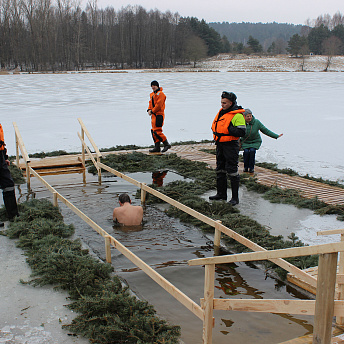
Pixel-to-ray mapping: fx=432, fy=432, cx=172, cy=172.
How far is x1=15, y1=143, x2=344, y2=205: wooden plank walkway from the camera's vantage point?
6857 mm

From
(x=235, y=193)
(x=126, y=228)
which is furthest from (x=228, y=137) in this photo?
(x=126, y=228)

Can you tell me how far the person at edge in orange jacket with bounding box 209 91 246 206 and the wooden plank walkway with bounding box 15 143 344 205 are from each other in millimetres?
1129

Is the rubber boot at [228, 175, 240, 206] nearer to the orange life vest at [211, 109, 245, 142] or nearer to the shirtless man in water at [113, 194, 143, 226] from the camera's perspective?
the orange life vest at [211, 109, 245, 142]

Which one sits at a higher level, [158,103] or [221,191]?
[158,103]

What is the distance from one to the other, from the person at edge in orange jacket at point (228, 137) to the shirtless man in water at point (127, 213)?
146 centimetres

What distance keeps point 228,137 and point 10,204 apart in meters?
3.16

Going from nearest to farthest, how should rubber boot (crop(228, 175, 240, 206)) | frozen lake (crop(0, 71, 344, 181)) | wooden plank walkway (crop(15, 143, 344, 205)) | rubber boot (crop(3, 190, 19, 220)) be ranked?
rubber boot (crop(3, 190, 19, 220))
rubber boot (crop(228, 175, 240, 206))
wooden plank walkway (crop(15, 143, 344, 205))
frozen lake (crop(0, 71, 344, 181))

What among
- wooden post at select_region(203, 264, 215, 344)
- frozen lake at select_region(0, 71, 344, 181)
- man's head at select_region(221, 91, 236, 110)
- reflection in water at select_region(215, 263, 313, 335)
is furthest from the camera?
frozen lake at select_region(0, 71, 344, 181)

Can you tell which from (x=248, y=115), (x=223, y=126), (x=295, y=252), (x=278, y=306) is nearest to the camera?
(x=295, y=252)

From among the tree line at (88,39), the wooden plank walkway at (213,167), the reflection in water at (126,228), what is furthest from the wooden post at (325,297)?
the tree line at (88,39)

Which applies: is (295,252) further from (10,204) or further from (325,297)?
(10,204)

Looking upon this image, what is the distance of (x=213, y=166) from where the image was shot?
887 centimetres

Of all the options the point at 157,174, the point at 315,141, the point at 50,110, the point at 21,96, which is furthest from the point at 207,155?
the point at 21,96

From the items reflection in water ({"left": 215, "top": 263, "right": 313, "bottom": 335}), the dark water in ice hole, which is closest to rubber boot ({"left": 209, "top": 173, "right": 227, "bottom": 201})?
the dark water in ice hole
